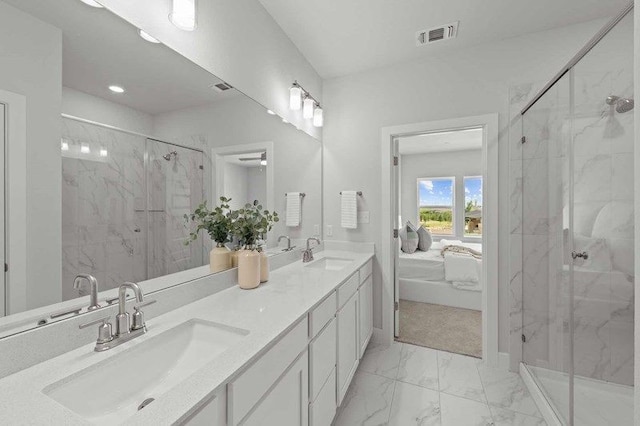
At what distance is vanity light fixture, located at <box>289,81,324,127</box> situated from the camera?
7.25ft

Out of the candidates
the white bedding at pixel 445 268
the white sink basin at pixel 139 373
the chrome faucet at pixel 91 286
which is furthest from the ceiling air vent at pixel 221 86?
the white bedding at pixel 445 268

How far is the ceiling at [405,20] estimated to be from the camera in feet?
5.96

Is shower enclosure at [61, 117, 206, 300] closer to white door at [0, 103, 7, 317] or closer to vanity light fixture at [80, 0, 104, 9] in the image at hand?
white door at [0, 103, 7, 317]

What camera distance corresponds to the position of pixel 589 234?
59.7 inches

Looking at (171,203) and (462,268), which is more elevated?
(171,203)

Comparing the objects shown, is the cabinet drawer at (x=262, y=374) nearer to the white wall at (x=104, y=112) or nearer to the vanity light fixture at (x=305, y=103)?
the white wall at (x=104, y=112)

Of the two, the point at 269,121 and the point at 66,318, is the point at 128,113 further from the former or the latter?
the point at 269,121

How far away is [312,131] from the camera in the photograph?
2609 millimetres

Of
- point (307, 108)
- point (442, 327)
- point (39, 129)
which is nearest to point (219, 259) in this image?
point (39, 129)

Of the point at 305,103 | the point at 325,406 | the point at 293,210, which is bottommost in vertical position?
the point at 325,406

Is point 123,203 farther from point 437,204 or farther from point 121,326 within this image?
point 437,204

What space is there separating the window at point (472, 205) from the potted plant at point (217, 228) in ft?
17.8

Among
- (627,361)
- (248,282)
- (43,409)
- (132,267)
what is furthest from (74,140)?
(627,361)

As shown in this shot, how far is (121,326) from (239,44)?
1.58 metres
